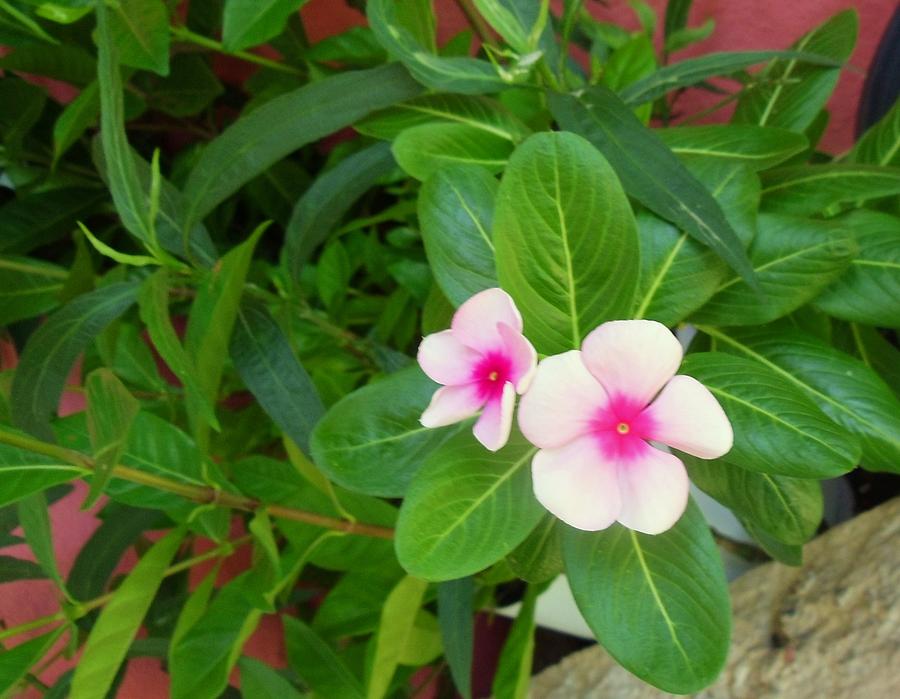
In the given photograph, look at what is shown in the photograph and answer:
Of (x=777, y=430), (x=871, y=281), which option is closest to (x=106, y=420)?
(x=777, y=430)

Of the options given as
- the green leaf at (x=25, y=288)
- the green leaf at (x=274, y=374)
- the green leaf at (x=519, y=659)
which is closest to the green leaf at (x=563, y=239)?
the green leaf at (x=274, y=374)

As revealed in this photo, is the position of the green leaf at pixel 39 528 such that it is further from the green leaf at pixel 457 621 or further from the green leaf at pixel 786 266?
the green leaf at pixel 786 266

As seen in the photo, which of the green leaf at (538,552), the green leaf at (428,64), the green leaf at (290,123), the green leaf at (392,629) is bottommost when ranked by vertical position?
the green leaf at (392,629)

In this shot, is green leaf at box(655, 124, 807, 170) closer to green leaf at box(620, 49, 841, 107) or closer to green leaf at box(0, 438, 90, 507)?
green leaf at box(620, 49, 841, 107)

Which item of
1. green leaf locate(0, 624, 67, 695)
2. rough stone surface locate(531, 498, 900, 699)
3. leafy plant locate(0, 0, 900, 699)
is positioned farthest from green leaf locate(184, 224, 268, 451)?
rough stone surface locate(531, 498, 900, 699)

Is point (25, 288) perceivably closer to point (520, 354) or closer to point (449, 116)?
point (449, 116)

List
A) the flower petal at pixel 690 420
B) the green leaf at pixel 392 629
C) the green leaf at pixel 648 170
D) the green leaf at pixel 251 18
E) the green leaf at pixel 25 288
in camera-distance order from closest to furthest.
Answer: the flower petal at pixel 690 420 < the green leaf at pixel 648 170 < the green leaf at pixel 251 18 < the green leaf at pixel 392 629 < the green leaf at pixel 25 288

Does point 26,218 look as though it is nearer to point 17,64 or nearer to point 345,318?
point 17,64
